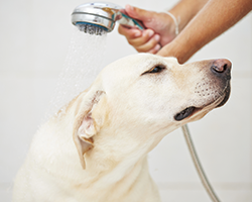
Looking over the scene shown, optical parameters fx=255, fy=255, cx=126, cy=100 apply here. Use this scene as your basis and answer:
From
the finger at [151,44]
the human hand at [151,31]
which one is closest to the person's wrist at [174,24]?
the human hand at [151,31]

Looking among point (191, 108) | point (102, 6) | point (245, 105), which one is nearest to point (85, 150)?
point (191, 108)

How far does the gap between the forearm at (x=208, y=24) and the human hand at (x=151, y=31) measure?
131 millimetres

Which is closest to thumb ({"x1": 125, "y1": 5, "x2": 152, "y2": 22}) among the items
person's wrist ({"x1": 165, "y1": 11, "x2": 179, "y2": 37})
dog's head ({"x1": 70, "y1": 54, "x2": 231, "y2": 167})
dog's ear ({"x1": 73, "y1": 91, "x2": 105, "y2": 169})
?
person's wrist ({"x1": 165, "y1": 11, "x2": 179, "y2": 37})

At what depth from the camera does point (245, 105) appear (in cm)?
176

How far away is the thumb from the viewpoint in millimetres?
1085

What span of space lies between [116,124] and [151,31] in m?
0.56

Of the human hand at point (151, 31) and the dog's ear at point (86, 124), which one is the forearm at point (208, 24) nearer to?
the human hand at point (151, 31)

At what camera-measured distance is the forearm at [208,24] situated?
882mm

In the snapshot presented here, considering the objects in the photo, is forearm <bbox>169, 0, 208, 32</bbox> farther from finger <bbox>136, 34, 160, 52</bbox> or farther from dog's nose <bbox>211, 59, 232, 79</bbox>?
dog's nose <bbox>211, 59, 232, 79</bbox>

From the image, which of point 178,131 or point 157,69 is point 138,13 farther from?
point 178,131

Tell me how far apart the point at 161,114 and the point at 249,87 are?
116 centimetres

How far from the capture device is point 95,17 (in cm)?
83

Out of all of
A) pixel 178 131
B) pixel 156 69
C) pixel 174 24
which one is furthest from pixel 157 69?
pixel 178 131

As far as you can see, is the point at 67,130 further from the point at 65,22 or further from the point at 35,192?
the point at 65,22
